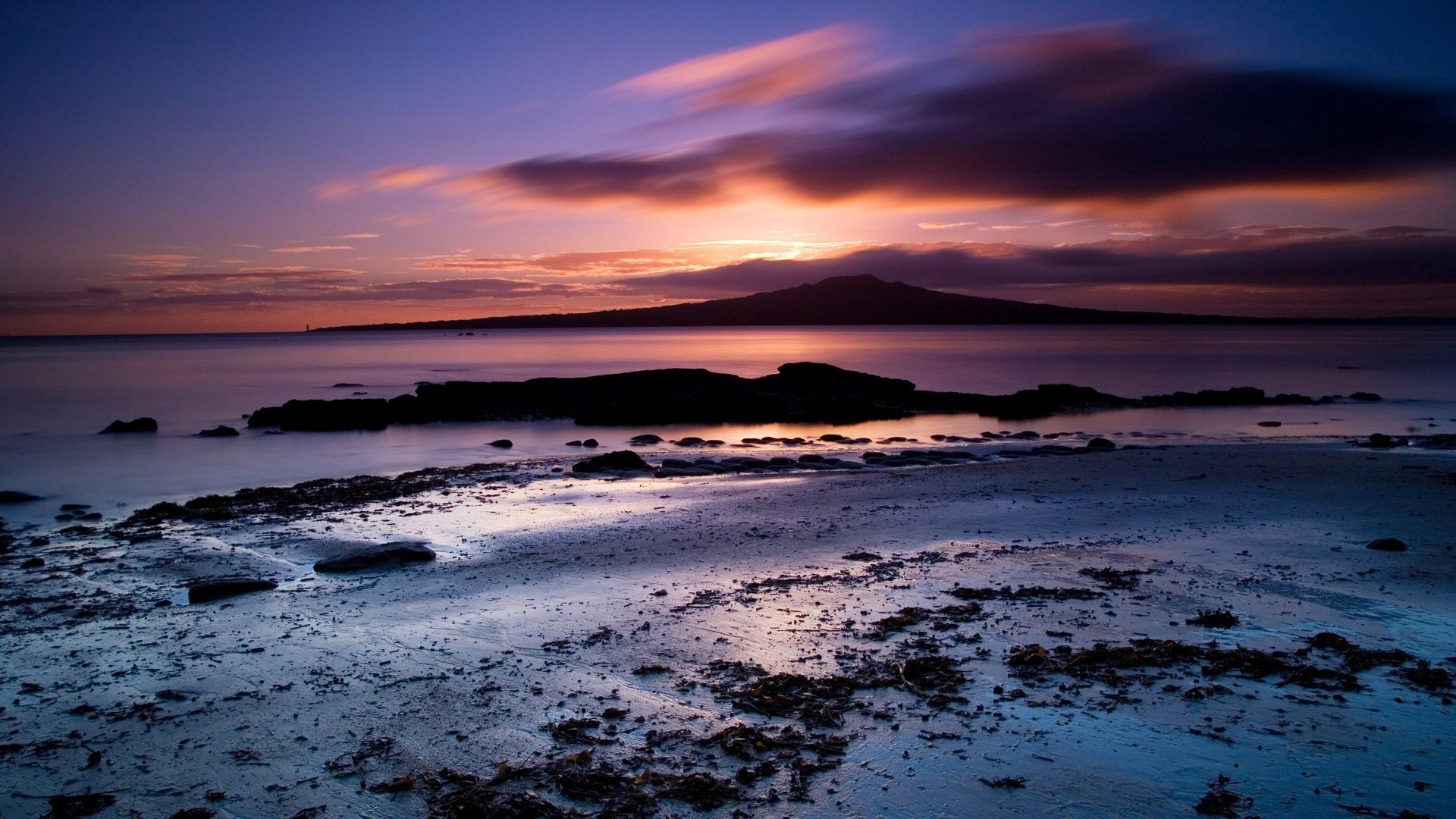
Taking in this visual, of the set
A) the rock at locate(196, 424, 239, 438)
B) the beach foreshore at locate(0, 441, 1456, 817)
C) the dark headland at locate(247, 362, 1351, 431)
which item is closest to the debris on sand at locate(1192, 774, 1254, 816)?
the beach foreshore at locate(0, 441, 1456, 817)

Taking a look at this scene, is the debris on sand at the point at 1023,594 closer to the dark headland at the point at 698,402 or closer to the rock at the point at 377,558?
the rock at the point at 377,558

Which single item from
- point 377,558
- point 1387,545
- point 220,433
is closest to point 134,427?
point 220,433

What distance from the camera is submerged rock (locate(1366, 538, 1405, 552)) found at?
1045 cm

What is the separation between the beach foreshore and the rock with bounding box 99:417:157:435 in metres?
21.8

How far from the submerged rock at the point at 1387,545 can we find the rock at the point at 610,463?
44.8 feet

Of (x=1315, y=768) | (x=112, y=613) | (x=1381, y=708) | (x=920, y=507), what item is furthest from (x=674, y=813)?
(x=920, y=507)

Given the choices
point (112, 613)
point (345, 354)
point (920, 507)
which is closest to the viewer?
point (112, 613)

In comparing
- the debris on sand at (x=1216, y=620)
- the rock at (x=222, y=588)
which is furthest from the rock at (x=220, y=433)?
the debris on sand at (x=1216, y=620)

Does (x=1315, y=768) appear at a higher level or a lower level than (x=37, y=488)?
higher

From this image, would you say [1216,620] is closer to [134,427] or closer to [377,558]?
[377,558]

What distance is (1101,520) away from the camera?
1275 cm

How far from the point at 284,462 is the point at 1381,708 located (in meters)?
24.5

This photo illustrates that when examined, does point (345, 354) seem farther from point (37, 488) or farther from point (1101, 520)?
point (1101, 520)

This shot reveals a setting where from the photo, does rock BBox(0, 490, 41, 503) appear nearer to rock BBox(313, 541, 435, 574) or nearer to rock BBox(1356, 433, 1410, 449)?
rock BBox(313, 541, 435, 574)
